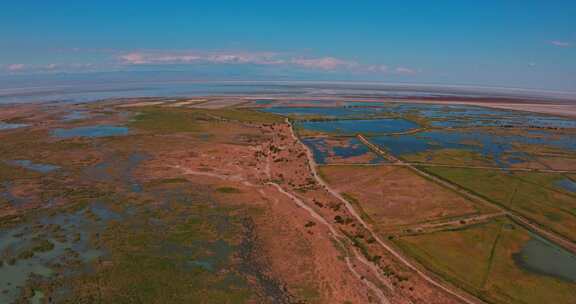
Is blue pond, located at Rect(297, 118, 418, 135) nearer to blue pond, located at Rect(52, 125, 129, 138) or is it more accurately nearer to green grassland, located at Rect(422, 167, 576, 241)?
green grassland, located at Rect(422, 167, 576, 241)

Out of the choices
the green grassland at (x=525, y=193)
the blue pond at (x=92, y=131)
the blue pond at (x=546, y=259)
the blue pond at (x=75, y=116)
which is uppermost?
the blue pond at (x=75, y=116)

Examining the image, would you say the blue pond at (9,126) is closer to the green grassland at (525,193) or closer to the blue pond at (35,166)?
the blue pond at (35,166)

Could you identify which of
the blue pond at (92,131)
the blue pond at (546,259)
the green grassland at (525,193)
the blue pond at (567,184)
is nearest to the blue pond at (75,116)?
the blue pond at (92,131)

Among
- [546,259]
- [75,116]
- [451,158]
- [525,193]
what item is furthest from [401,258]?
[75,116]

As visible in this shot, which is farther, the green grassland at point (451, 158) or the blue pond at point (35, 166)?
the green grassland at point (451, 158)

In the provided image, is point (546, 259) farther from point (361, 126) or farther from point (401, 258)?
point (361, 126)

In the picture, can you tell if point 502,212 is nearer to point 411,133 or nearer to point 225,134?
point 411,133
